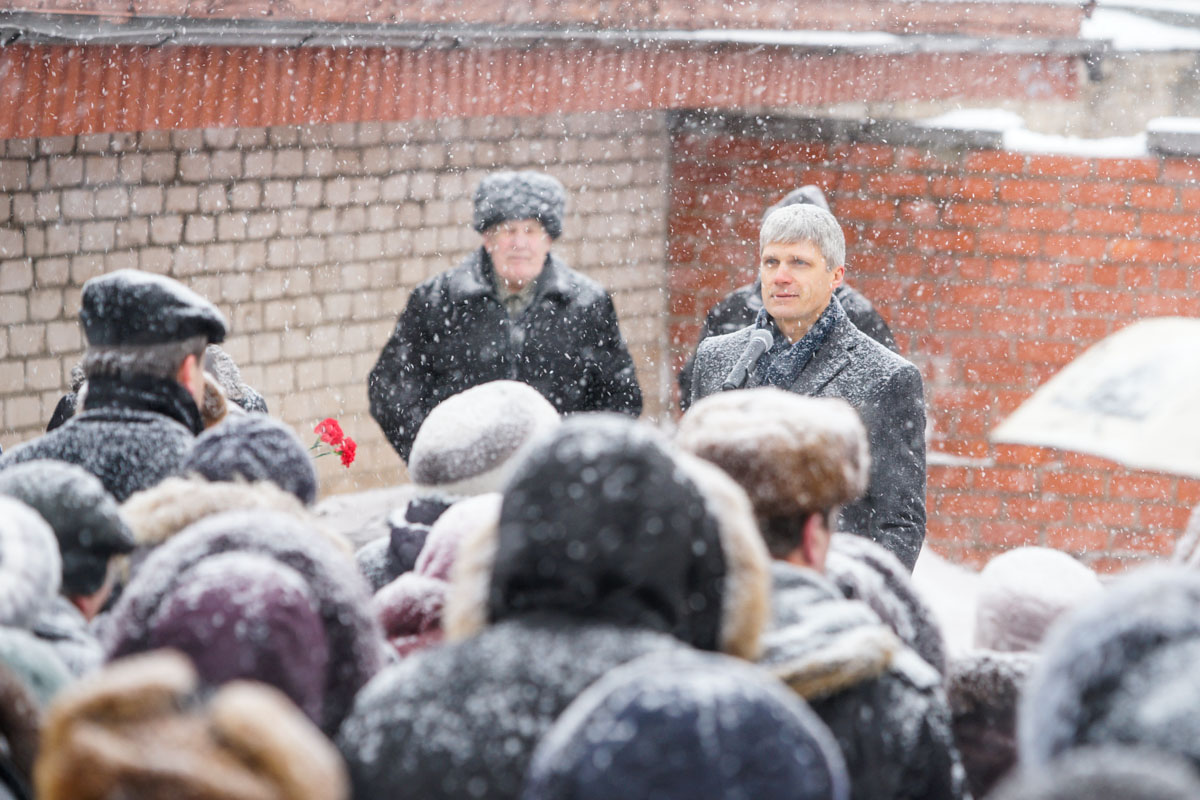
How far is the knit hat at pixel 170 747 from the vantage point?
4.03 feet

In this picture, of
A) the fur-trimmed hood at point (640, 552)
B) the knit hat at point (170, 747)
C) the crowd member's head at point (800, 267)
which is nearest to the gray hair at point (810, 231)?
the crowd member's head at point (800, 267)

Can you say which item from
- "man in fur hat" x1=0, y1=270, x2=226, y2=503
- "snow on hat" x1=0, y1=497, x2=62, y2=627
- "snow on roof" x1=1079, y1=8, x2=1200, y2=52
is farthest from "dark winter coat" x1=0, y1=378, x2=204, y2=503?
"snow on roof" x1=1079, y1=8, x2=1200, y2=52

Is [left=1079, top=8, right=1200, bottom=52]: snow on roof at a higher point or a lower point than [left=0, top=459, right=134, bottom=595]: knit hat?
higher

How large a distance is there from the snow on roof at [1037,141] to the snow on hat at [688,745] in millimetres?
6030

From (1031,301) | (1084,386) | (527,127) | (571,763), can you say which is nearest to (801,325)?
(1084,386)

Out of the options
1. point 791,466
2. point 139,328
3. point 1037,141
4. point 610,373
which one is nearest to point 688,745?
point 791,466

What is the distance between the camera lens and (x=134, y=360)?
8.39 feet

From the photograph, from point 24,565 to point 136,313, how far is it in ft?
2.94

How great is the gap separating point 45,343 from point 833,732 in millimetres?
5191

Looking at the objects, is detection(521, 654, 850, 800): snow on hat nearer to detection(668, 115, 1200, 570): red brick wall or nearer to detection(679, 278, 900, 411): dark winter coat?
detection(679, 278, 900, 411): dark winter coat

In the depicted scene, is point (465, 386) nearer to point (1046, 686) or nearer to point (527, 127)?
point (1046, 686)

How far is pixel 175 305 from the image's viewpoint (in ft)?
8.49

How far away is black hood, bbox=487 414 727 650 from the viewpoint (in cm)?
148

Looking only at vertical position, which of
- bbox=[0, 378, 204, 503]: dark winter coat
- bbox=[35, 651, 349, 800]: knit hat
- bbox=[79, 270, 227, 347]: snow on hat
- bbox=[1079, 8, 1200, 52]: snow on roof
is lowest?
bbox=[0, 378, 204, 503]: dark winter coat
